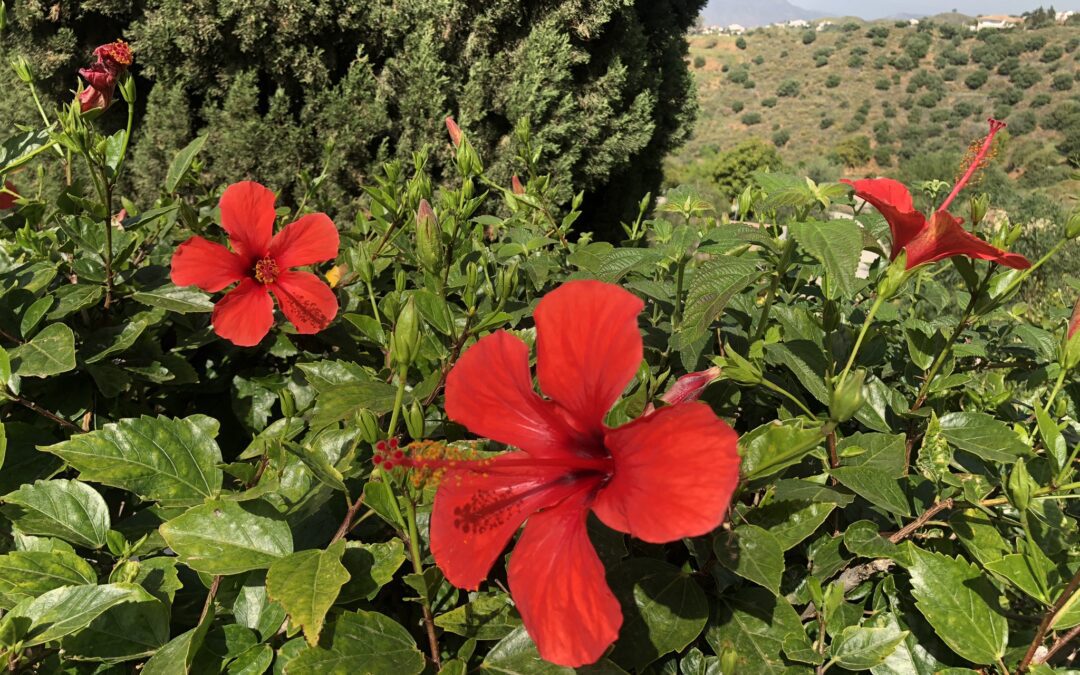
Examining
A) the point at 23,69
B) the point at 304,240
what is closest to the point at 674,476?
the point at 304,240

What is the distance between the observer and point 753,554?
0.71m

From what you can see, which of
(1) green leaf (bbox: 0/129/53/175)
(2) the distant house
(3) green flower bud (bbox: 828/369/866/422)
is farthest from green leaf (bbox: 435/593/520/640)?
(2) the distant house

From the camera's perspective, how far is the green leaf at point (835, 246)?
0.83 meters

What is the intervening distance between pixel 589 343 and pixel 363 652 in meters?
0.42

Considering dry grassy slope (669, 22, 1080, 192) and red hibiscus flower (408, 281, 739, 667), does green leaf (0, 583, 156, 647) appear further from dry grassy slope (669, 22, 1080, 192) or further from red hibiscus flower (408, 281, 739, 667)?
dry grassy slope (669, 22, 1080, 192)

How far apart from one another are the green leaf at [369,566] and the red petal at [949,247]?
0.87 m

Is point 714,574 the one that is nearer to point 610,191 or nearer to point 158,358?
point 158,358

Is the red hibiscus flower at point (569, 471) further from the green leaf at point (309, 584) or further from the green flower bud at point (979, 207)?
the green flower bud at point (979, 207)

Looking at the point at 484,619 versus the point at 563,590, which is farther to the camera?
the point at 484,619

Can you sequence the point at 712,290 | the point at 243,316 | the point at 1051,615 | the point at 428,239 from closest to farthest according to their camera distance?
the point at 1051,615 → the point at 712,290 → the point at 428,239 → the point at 243,316

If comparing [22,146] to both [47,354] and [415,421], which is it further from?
[415,421]

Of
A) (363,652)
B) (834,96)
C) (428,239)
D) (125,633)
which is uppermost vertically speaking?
(834,96)

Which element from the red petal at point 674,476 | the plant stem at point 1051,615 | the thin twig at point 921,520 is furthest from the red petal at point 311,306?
the plant stem at point 1051,615

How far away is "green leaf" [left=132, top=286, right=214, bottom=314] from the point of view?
120 centimetres
